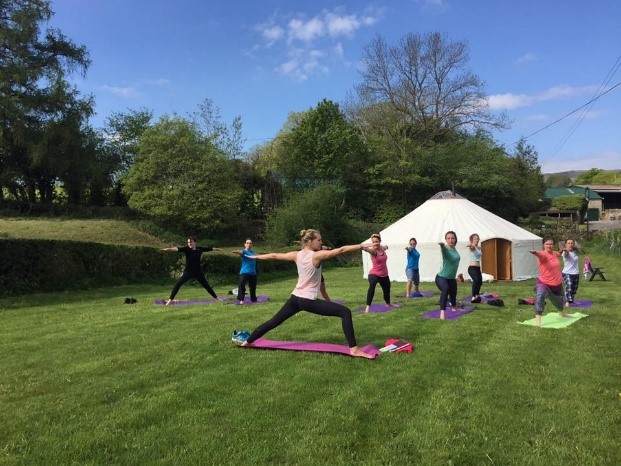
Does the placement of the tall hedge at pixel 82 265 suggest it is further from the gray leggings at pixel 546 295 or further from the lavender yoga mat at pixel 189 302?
the gray leggings at pixel 546 295

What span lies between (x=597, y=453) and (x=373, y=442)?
1.58 meters

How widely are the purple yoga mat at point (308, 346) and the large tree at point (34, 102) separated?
2853 cm

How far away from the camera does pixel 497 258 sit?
70.6 feet

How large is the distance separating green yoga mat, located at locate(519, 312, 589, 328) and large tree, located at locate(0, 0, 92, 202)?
2969 cm

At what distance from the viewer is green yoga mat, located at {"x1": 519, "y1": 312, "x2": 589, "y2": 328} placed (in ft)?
28.3

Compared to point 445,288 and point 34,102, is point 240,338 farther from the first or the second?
point 34,102

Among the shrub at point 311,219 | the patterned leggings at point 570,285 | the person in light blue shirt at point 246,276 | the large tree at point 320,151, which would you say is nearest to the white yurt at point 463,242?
the patterned leggings at point 570,285

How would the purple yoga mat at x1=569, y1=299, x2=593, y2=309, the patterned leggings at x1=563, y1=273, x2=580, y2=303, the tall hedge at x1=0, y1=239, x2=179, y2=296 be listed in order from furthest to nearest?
the tall hedge at x1=0, y1=239, x2=179, y2=296 < the patterned leggings at x1=563, y1=273, x2=580, y2=303 < the purple yoga mat at x1=569, y1=299, x2=593, y2=309

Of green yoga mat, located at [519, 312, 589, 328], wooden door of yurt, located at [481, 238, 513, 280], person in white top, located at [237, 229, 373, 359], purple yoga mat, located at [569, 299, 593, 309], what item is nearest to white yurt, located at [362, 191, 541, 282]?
wooden door of yurt, located at [481, 238, 513, 280]

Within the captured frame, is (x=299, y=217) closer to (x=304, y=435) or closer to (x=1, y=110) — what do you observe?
(x=1, y=110)

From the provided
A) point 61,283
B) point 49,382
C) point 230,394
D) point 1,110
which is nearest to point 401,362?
point 230,394

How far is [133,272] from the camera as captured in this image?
62.0 feet

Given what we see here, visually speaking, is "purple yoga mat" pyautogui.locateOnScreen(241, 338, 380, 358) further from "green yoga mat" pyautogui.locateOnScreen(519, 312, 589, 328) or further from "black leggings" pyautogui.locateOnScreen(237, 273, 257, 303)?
"black leggings" pyautogui.locateOnScreen(237, 273, 257, 303)

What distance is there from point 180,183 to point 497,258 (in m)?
21.0
